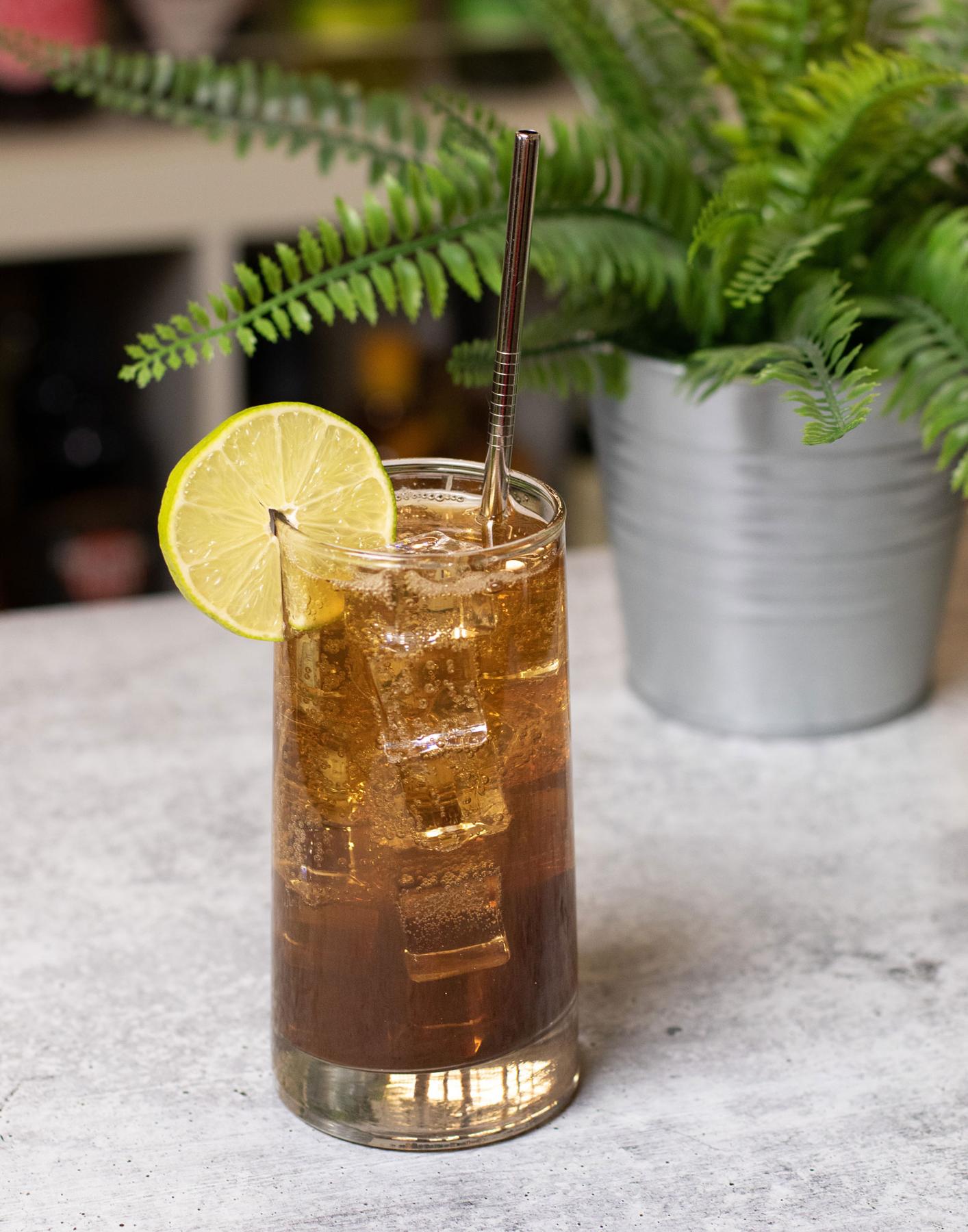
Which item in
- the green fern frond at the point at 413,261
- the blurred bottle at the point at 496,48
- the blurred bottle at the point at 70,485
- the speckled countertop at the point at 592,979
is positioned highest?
the green fern frond at the point at 413,261

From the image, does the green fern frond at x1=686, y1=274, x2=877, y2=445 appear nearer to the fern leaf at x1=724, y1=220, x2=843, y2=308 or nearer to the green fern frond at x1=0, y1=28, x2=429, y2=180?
the fern leaf at x1=724, y1=220, x2=843, y2=308

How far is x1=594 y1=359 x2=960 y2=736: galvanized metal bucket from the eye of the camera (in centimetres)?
86

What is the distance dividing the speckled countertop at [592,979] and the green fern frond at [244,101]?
0.36 meters

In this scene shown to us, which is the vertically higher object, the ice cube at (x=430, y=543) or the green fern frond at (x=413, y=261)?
the green fern frond at (x=413, y=261)

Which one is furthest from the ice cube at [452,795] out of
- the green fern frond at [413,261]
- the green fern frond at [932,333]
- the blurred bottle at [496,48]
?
the blurred bottle at [496,48]

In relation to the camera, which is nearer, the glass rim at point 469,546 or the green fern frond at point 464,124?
the glass rim at point 469,546

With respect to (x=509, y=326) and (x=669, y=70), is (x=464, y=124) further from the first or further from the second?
(x=509, y=326)

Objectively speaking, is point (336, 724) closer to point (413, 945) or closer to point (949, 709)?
point (413, 945)

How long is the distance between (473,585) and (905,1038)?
0.32m

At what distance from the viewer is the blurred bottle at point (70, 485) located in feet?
6.44

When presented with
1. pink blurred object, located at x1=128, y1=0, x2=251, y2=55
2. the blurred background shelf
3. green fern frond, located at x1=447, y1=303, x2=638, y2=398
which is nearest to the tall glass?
green fern frond, located at x1=447, y1=303, x2=638, y2=398

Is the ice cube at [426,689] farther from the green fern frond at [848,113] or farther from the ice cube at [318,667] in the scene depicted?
the green fern frond at [848,113]

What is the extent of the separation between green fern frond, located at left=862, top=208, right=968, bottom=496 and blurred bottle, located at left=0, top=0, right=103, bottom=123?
1.36 m

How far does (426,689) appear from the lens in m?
0.56
